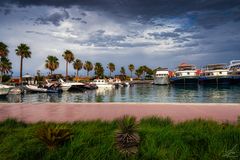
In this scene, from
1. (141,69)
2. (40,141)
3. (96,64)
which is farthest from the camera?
(141,69)

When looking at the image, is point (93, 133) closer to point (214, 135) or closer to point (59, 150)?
point (59, 150)

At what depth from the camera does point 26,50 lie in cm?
7519

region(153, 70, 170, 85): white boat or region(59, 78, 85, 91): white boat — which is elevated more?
region(153, 70, 170, 85): white boat

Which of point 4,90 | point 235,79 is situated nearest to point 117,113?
point 4,90

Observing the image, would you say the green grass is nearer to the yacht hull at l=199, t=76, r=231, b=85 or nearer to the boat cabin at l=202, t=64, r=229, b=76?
the yacht hull at l=199, t=76, r=231, b=85

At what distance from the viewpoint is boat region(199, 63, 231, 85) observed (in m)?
85.1

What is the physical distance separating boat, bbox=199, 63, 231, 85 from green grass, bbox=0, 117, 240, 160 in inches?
3361

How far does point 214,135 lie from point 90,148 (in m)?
2.77

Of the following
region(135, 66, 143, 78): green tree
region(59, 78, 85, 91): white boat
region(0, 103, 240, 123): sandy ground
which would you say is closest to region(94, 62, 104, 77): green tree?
region(135, 66, 143, 78): green tree

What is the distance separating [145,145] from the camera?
16.7 feet

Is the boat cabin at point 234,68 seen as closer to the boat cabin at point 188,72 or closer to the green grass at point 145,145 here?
the boat cabin at point 188,72

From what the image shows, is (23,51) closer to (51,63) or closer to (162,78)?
(51,63)

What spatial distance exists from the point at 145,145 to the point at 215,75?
91574mm

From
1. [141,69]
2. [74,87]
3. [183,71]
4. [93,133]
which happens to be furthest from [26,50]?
[141,69]
